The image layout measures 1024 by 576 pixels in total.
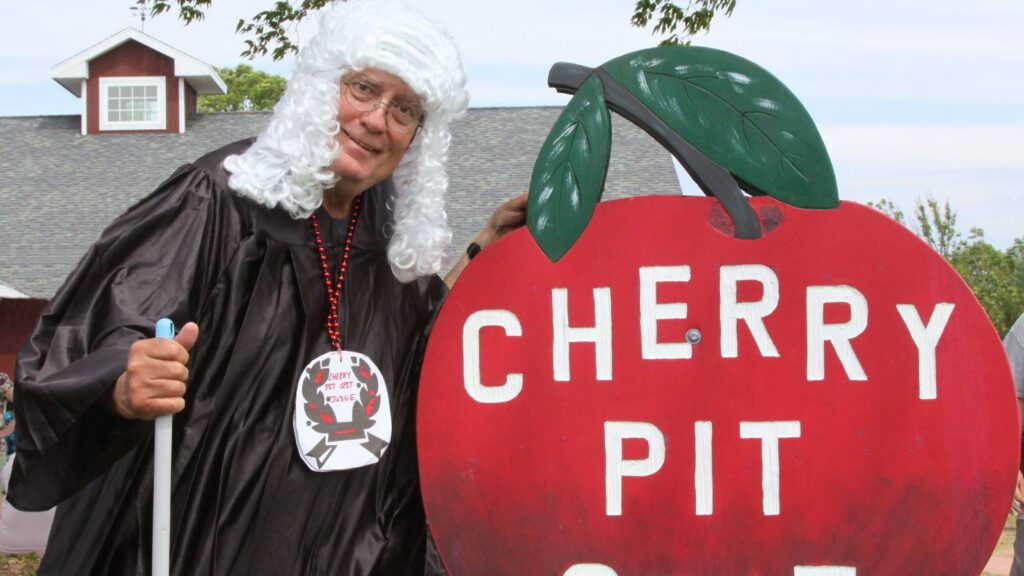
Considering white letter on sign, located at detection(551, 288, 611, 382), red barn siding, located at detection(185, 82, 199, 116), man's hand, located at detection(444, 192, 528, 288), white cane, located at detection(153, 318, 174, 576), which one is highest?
red barn siding, located at detection(185, 82, 199, 116)

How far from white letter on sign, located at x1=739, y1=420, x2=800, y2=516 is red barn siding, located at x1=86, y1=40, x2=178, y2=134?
46.1ft

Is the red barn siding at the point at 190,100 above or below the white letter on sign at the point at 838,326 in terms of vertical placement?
above

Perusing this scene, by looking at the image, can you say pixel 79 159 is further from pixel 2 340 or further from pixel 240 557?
pixel 240 557

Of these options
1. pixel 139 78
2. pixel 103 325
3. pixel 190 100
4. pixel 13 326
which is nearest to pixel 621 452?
pixel 103 325

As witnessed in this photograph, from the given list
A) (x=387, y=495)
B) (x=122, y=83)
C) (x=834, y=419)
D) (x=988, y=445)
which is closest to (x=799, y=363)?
(x=834, y=419)

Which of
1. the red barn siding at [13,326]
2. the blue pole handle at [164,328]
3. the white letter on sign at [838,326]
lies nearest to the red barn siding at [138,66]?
the red barn siding at [13,326]

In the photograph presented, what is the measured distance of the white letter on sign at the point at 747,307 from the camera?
204 cm

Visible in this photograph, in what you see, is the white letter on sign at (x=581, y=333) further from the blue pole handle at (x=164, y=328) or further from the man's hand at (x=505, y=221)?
the blue pole handle at (x=164, y=328)

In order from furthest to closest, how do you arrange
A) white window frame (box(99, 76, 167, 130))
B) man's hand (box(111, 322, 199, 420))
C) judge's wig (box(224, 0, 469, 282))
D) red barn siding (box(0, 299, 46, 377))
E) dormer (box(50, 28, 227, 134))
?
white window frame (box(99, 76, 167, 130))
dormer (box(50, 28, 227, 134))
red barn siding (box(0, 299, 46, 377))
judge's wig (box(224, 0, 469, 282))
man's hand (box(111, 322, 199, 420))

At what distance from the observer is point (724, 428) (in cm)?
205

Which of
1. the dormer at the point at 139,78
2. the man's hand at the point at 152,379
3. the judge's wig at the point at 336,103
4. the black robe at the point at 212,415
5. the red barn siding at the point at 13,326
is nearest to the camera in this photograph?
the man's hand at the point at 152,379

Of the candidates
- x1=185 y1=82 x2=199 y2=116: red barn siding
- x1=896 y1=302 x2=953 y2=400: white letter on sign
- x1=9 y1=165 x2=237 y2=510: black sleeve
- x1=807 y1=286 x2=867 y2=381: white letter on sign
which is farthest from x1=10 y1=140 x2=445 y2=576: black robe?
x1=185 y1=82 x2=199 y2=116: red barn siding

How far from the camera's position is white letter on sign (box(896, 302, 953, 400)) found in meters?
2.01

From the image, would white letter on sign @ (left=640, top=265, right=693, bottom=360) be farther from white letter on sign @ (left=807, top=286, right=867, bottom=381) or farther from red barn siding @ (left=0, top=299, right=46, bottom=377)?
red barn siding @ (left=0, top=299, right=46, bottom=377)
